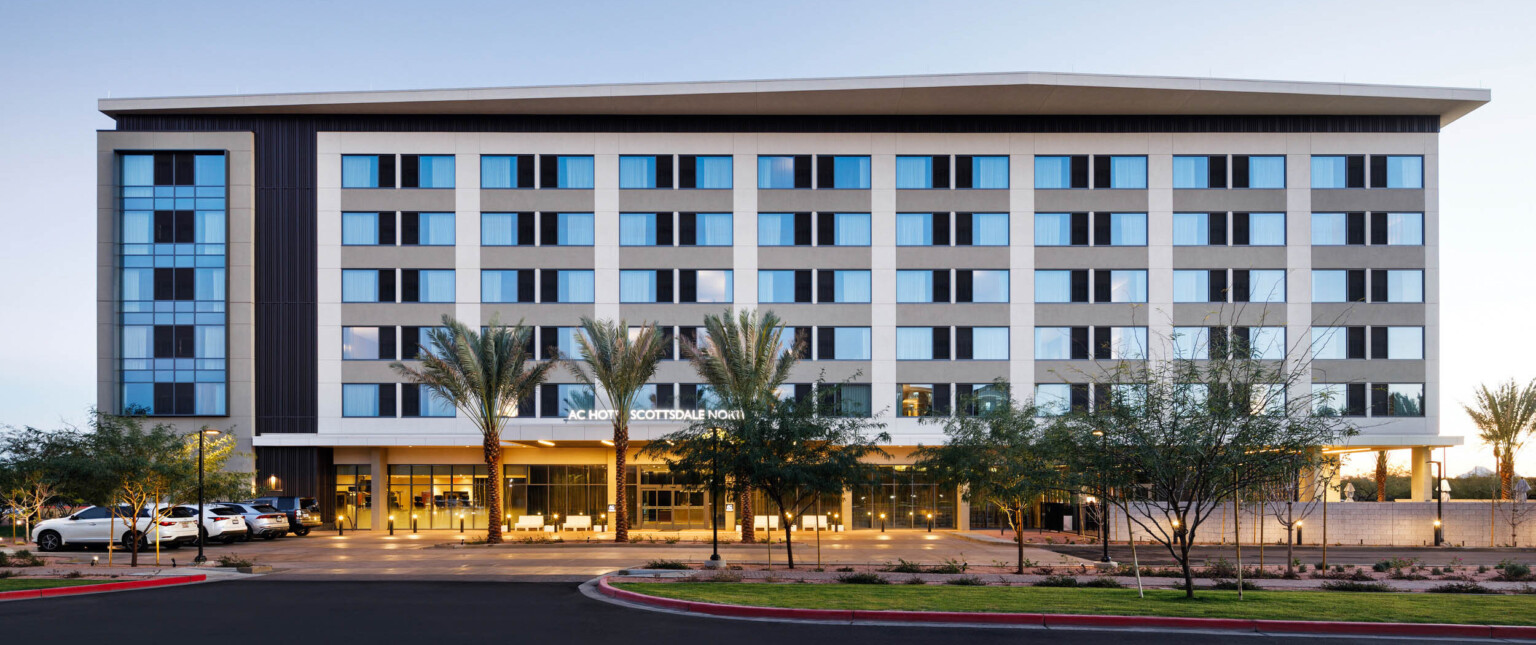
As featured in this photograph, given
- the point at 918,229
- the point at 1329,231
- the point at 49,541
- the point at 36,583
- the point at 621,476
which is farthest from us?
the point at 918,229

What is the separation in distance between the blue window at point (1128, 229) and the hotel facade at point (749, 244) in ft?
0.34

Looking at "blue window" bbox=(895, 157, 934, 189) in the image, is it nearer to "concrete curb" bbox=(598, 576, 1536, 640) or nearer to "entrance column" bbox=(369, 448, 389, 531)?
"entrance column" bbox=(369, 448, 389, 531)

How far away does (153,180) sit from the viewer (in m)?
48.9

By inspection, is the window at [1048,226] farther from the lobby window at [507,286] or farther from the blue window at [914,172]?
the lobby window at [507,286]

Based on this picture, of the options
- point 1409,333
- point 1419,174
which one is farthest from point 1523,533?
point 1419,174

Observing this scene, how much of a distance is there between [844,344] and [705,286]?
7172 mm

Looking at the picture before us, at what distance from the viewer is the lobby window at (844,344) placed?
4919 centimetres

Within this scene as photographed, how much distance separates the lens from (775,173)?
49562 mm

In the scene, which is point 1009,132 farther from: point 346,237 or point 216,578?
point 216,578

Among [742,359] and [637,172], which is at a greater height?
[637,172]

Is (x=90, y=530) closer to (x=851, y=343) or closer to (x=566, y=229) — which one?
(x=566, y=229)

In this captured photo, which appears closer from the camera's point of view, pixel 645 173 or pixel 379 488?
pixel 645 173

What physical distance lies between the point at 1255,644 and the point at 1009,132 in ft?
120

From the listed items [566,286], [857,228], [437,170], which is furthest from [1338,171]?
[437,170]
